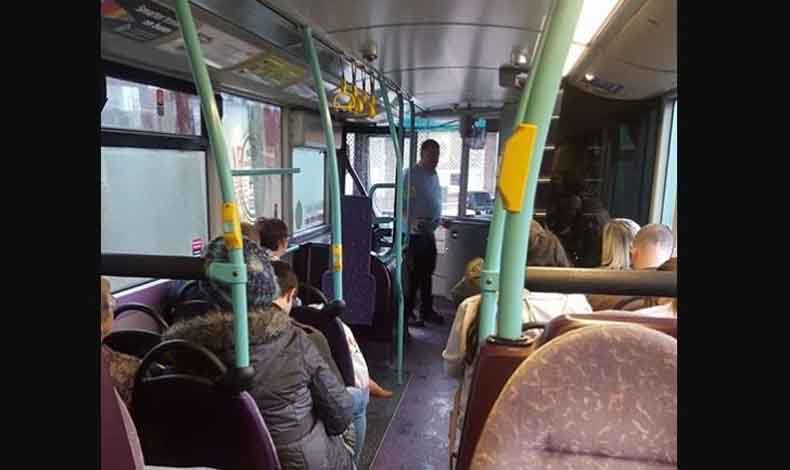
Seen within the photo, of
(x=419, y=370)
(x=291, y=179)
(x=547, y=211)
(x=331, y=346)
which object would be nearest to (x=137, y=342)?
(x=331, y=346)

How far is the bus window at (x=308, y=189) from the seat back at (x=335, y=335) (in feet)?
7.77

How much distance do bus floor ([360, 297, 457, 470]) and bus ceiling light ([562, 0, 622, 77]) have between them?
206 centimetres

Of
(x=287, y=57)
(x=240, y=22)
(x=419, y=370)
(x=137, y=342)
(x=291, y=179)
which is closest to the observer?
(x=137, y=342)

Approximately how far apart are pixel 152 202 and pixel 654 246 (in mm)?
2512

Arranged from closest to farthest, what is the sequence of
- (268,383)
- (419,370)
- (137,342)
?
(268,383) → (137,342) → (419,370)

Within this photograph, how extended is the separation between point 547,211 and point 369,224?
1.77m

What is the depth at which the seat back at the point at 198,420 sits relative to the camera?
54.6 inches

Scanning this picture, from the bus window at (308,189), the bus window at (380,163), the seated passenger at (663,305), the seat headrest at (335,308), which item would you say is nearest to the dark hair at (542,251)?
the seated passenger at (663,305)

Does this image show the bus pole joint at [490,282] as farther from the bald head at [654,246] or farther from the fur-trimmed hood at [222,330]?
the bald head at [654,246]

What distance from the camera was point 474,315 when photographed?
69.0 inches

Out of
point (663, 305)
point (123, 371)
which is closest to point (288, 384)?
point (123, 371)

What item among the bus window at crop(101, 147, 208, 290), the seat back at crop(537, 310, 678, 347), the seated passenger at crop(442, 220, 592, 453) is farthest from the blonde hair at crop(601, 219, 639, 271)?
the bus window at crop(101, 147, 208, 290)
